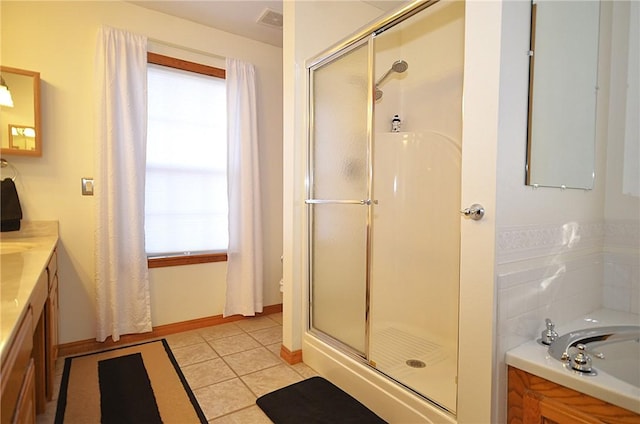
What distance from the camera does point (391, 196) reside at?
244 cm

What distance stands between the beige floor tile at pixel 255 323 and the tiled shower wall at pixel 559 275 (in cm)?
206

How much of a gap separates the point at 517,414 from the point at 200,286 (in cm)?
239

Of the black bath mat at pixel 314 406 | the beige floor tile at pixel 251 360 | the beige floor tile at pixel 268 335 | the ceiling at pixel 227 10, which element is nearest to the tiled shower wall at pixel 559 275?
the black bath mat at pixel 314 406

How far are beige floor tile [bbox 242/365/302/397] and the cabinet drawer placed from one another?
47.7 inches

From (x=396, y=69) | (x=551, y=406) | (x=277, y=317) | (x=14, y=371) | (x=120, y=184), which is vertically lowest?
(x=277, y=317)

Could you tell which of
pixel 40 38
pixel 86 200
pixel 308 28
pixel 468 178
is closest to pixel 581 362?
pixel 468 178

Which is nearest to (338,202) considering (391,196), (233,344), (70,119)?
(391,196)

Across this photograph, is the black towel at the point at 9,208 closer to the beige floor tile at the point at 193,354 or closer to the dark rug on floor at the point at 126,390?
the dark rug on floor at the point at 126,390

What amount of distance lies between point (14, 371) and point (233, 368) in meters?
1.53

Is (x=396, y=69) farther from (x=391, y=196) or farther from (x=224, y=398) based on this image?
(x=224, y=398)

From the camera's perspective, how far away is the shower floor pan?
1538mm

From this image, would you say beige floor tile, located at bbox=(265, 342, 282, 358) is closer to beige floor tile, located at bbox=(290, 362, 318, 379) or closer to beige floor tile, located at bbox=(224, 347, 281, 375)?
beige floor tile, located at bbox=(224, 347, 281, 375)

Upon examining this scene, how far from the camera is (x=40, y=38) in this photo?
218 centimetres

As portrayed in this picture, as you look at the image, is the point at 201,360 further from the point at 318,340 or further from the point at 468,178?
the point at 468,178
